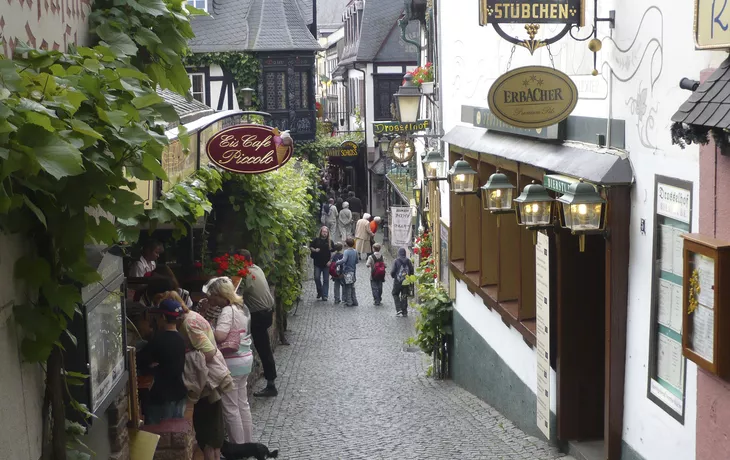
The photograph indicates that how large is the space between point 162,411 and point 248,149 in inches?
160

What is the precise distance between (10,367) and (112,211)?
77cm

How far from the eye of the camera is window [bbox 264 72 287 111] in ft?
112

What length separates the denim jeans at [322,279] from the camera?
896 inches

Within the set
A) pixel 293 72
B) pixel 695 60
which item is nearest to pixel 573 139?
pixel 695 60

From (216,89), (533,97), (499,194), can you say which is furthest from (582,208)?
(216,89)

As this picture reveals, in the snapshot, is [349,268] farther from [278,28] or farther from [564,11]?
[564,11]

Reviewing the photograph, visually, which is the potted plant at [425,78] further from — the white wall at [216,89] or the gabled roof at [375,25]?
the gabled roof at [375,25]

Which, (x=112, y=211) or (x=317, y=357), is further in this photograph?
(x=317, y=357)

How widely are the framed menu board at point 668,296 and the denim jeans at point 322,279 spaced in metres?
16.3

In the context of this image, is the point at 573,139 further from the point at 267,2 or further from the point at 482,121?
the point at 267,2

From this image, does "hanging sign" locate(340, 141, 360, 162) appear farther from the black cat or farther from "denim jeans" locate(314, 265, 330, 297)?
the black cat

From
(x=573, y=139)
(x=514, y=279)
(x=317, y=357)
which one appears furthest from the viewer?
(x=317, y=357)

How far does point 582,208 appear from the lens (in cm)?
683

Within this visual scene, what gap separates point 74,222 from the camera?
4.19 metres
